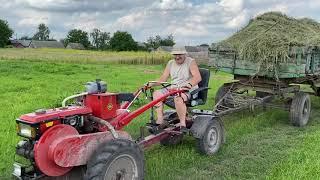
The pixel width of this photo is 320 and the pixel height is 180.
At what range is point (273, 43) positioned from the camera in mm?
9445

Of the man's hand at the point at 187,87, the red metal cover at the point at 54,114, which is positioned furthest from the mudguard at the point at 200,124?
the red metal cover at the point at 54,114

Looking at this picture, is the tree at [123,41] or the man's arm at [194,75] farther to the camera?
the tree at [123,41]

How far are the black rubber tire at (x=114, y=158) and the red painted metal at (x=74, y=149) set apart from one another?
0.11 meters

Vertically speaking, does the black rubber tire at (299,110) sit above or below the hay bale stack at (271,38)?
below

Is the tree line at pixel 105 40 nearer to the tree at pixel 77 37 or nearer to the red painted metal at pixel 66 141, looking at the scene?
the tree at pixel 77 37

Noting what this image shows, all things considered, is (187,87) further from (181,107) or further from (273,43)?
(273,43)

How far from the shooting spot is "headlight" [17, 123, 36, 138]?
4547mm

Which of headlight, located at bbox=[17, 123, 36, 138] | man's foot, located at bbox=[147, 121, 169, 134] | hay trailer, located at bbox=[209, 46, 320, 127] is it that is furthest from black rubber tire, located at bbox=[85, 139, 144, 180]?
hay trailer, located at bbox=[209, 46, 320, 127]

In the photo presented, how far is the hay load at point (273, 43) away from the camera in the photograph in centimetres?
927

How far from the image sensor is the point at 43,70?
21562 mm

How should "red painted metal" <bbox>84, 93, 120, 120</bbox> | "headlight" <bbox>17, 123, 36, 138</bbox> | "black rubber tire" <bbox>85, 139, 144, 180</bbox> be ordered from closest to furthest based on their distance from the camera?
1. "headlight" <bbox>17, 123, 36, 138</bbox>
2. "black rubber tire" <bbox>85, 139, 144, 180</bbox>
3. "red painted metal" <bbox>84, 93, 120, 120</bbox>

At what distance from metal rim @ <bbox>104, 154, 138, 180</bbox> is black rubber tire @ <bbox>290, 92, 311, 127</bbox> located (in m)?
5.49

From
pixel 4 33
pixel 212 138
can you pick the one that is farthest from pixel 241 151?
pixel 4 33

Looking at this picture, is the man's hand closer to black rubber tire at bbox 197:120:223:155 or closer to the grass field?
black rubber tire at bbox 197:120:223:155
